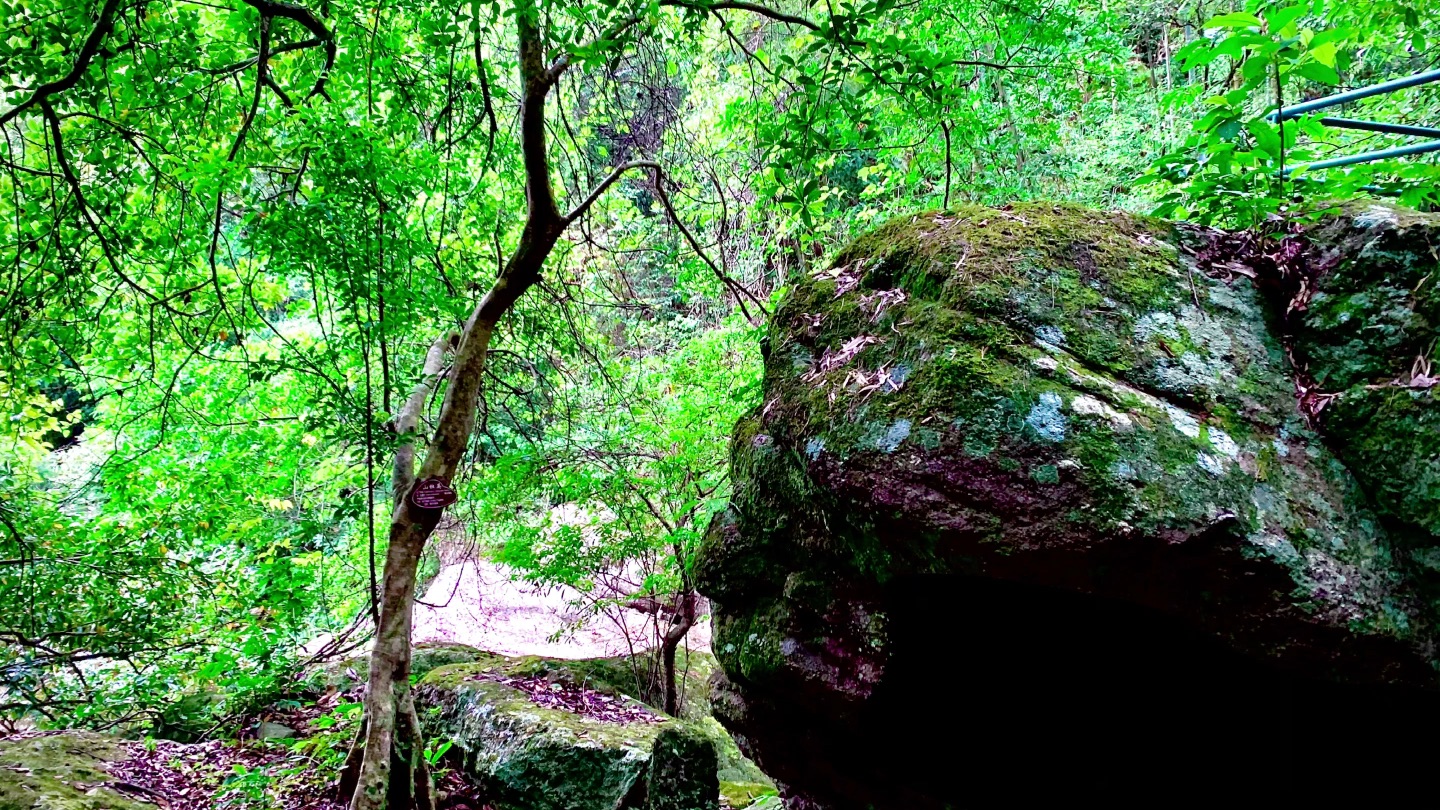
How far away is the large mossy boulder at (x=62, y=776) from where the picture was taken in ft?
11.0

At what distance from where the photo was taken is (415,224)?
427 centimetres

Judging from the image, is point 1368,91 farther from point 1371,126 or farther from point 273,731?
point 273,731

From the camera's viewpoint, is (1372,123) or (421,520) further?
(421,520)

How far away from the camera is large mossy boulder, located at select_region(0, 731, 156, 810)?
336 cm

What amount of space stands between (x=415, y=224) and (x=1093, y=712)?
14.3 ft

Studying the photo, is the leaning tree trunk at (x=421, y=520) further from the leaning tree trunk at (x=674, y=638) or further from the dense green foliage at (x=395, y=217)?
the leaning tree trunk at (x=674, y=638)

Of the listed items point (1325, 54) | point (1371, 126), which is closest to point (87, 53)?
point (1325, 54)

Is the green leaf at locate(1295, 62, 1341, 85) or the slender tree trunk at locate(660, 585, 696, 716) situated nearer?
the green leaf at locate(1295, 62, 1341, 85)

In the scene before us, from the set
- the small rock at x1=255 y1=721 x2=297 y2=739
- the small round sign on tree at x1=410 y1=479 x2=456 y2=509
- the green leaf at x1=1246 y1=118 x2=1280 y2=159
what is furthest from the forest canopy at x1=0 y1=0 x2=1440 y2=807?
the small rock at x1=255 y1=721 x2=297 y2=739

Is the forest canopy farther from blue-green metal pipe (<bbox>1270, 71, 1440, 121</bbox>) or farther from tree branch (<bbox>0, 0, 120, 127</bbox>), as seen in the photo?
blue-green metal pipe (<bbox>1270, 71, 1440, 121</bbox>)

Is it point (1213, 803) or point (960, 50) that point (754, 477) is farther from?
point (960, 50)

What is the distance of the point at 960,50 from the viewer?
14.5ft

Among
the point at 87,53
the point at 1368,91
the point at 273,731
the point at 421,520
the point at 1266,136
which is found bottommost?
the point at 273,731

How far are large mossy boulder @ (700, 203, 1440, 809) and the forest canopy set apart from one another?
19.4 inches
